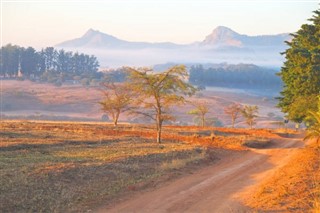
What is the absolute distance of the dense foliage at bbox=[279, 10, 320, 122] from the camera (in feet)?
114

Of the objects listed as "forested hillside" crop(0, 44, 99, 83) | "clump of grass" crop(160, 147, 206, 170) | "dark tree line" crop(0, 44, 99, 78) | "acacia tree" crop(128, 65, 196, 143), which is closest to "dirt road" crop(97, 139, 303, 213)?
"clump of grass" crop(160, 147, 206, 170)

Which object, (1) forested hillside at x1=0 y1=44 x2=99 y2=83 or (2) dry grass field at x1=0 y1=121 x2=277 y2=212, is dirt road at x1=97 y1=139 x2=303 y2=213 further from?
(1) forested hillside at x1=0 y1=44 x2=99 y2=83

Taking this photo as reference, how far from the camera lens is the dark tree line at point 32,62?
529 ft

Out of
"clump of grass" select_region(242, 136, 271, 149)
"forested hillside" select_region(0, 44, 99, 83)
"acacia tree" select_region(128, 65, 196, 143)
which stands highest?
"forested hillside" select_region(0, 44, 99, 83)

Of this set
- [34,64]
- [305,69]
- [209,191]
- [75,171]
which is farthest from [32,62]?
[209,191]

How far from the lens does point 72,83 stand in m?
165

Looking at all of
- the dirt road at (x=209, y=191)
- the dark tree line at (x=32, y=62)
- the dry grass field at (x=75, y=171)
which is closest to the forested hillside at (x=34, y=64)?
the dark tree line at (x=32, y=62)

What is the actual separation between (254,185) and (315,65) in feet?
63.5

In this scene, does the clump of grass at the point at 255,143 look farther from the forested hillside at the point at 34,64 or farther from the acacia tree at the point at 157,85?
the forested hillside at the point at 34,64

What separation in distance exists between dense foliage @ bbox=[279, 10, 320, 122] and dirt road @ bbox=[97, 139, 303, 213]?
9.69 metres

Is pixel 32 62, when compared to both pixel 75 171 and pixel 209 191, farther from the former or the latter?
pixel 209 191

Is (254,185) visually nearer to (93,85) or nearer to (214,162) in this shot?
(214,162)

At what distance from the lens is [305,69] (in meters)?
35.7

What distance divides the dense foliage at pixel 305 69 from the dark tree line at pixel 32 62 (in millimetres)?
137595
